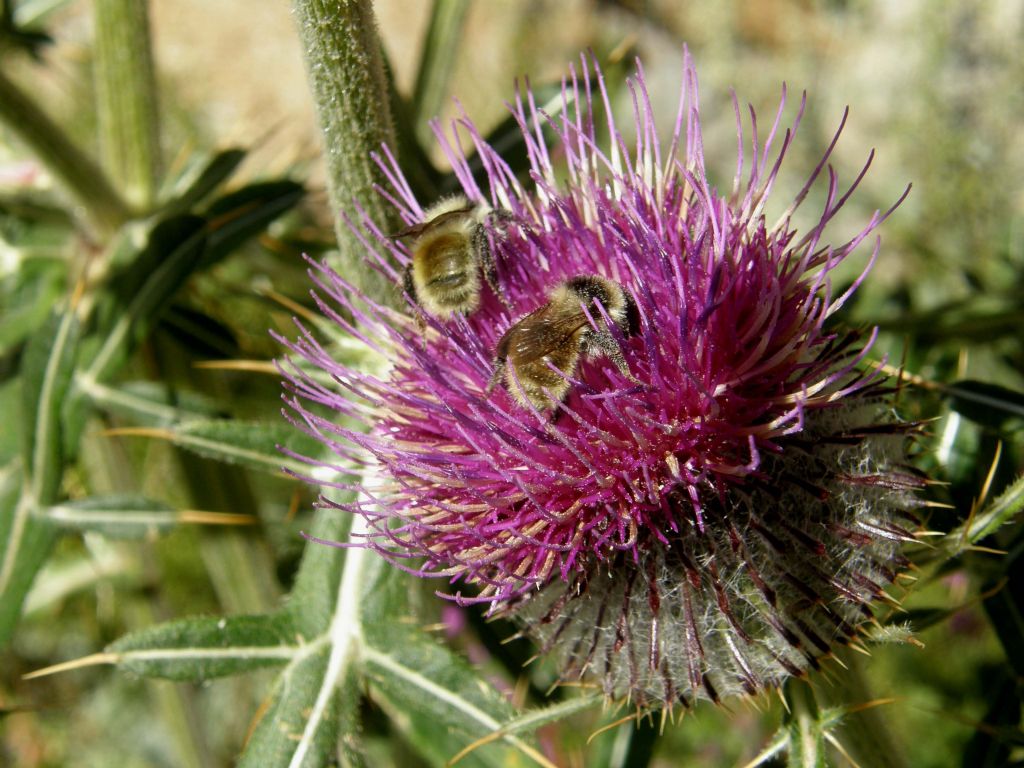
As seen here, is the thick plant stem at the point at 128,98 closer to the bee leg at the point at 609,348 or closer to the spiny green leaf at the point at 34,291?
the spiny green leaf at the point at 34,291

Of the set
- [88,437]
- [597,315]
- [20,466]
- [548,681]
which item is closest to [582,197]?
[597,315]

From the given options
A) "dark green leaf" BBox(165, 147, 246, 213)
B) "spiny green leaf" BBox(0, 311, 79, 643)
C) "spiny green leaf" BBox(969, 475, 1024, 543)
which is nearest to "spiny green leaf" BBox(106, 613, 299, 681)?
"spiny green leaf" BBox(0, 311, 79, 643)

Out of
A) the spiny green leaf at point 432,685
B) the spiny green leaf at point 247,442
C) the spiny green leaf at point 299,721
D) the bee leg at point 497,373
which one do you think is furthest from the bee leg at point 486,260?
the spiny green leaf at point 299,721

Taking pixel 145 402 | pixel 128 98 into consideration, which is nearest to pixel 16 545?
pixel 145 402

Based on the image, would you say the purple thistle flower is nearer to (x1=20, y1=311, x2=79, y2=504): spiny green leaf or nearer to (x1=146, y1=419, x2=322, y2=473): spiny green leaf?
(x1=146, y1=419, x2=322, y2=473): spiny green leaf

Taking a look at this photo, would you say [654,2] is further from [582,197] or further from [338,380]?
[338,380]
